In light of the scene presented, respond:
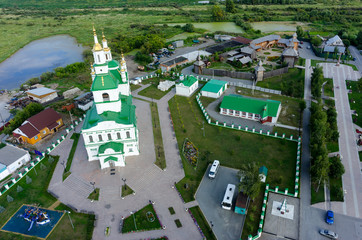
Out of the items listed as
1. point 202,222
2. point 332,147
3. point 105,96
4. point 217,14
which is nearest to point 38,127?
point 105,96

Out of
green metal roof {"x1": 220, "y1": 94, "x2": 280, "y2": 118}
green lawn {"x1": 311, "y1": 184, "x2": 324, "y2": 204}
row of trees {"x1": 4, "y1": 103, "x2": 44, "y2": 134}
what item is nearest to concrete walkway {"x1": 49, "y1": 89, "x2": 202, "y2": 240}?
row of trees {"x1": 4, "y1": 103, "x2": 44, "y2": 134}

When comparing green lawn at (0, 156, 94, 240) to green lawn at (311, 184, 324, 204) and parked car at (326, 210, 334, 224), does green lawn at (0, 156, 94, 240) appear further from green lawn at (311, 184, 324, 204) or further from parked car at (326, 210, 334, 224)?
green lawn at (311, 184, 324, 204)

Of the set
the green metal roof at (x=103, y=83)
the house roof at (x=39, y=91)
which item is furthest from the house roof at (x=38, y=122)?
the green metal roof at (x=103, y=83)

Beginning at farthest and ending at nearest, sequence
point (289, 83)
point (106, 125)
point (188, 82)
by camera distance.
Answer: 1. point (289, 83)
2. point (188, 82)
3. point (106, 125)

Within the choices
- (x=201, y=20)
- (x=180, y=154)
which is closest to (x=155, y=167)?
(x=180, y=154)

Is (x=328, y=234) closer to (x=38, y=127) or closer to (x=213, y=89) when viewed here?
(x=213, y=89)

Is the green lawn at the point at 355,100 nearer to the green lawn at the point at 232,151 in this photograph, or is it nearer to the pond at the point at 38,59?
the green lawn at the point at 232,151

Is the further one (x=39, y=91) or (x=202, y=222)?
(x=39, y=91)

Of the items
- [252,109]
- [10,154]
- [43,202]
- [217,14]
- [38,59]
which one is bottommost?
[43,202]
